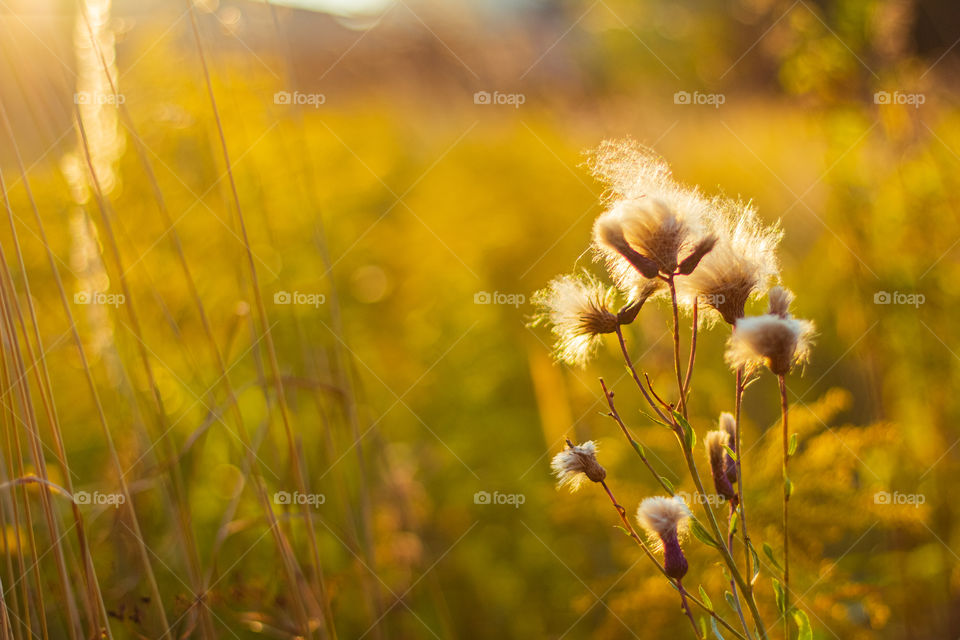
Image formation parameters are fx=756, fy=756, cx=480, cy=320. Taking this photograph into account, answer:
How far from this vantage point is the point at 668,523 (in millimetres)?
524

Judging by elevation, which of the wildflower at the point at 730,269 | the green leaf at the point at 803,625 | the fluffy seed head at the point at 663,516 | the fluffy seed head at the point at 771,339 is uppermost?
the wildflower at the point at 730,269

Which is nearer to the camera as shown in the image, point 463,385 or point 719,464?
point 719,464

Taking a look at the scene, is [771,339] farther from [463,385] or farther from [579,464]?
[463,385]

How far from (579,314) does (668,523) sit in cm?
16

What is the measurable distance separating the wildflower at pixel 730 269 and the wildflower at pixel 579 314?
6cm

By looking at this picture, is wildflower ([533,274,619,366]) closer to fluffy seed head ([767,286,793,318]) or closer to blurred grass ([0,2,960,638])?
fluffy seed head ([767,286,793,318])

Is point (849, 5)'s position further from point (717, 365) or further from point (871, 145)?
point (717, 365)

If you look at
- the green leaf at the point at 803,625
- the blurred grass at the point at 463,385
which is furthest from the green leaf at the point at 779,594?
the blurred grass at the point at 463,385

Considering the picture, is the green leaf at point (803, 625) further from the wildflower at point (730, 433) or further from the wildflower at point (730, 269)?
the wildflower at point (730, 269)

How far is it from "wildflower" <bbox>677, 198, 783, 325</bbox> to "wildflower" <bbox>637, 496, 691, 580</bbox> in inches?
5.5

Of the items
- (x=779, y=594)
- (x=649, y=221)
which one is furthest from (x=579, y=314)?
(x=779, y=594)

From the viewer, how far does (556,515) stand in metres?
1.34

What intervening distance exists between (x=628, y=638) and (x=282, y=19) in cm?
118

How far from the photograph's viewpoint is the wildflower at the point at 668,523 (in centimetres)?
52
